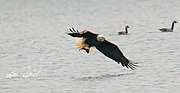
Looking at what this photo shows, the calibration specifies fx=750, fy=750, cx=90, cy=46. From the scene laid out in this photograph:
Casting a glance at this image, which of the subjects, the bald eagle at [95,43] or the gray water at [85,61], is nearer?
the bald eagle at [95,43]

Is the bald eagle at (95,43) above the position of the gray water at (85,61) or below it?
above

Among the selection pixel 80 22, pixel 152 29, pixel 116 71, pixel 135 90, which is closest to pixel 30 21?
pixel 80 22

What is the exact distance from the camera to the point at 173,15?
150 ft

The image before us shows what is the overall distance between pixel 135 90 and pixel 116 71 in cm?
353

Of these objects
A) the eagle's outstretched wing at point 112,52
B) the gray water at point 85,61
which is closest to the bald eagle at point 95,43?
the eagle's outstretched wing at point 112,52

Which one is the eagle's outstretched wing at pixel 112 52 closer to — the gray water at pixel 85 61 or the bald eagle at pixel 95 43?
the bald eagle at pixel 95 43

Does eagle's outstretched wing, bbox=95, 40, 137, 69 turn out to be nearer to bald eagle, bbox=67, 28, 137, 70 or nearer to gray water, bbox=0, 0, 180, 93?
bald eagle, bbox=67, 28, 137, 70

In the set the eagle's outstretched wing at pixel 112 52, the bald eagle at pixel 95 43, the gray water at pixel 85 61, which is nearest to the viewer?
the bald eagle at pixel 95 43

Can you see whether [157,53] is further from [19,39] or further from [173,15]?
[173,15]

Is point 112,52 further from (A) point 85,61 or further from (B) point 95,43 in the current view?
(A) point 85,61

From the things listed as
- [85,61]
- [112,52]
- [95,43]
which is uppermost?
[95,43]

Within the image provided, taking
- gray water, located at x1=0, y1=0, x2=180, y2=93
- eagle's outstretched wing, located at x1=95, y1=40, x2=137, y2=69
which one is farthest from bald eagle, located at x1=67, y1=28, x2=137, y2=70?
gray water, located at x1=0, y1=0, x2=180, y2=93

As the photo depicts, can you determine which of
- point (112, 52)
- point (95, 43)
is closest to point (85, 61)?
point (112, 52)

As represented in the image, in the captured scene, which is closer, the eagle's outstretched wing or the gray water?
the eagle's outstretched wing
